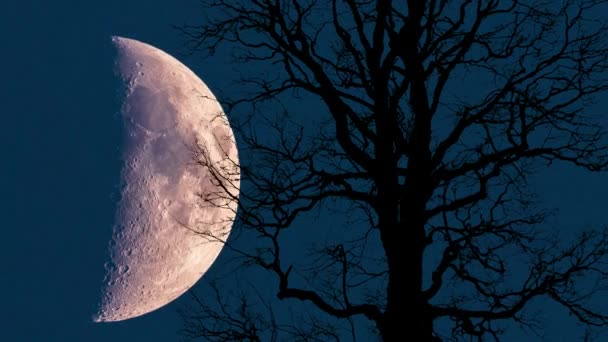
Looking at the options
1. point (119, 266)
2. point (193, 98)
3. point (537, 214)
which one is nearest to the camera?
point (537, 214)

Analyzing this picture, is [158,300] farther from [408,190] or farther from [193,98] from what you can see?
[408,190]

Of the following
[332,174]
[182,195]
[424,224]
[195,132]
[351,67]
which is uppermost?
[195,132]

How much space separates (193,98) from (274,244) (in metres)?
8.46

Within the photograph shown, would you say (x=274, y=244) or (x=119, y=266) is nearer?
(x=274, y=244)

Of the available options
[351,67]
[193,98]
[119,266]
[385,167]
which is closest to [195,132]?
[193,98]

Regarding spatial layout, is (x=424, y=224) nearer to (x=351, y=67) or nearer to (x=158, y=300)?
(x=351, y=67)

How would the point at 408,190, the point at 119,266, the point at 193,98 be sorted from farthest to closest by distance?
the point at 193,98 < the point at 119,266 < the point at 408,190

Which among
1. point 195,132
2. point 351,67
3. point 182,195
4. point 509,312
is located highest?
point 195,132

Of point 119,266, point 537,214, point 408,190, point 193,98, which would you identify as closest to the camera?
point 408,190

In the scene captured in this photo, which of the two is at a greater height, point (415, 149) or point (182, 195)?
point (182, 195)

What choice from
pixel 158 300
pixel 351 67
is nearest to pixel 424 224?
pixel 351 67

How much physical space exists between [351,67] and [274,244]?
250cm

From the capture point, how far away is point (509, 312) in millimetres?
9570

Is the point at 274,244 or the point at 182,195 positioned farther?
the point at 182,195
